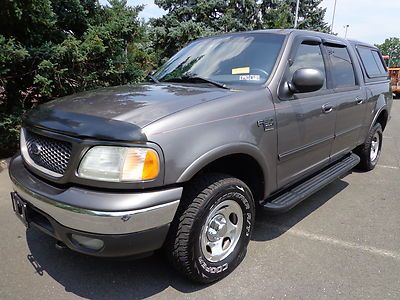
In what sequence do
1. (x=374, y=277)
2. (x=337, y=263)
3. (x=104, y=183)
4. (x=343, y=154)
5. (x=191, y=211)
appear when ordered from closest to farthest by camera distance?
1. (x=104, y=183)
2. (x=191, y=211)
3. (x=374, y=277)
4. (x=337, y=263)
5. (x=343, y=154)

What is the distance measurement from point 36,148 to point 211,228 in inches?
55.0

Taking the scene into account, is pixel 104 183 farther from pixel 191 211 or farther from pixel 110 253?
pixel 191 211

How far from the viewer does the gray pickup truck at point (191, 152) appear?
212cm

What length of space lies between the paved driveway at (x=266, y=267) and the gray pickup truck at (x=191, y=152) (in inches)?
10.0

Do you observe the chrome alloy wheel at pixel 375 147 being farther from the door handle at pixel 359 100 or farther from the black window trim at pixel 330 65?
the black window trim at pixel 330 65

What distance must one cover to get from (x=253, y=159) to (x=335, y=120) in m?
1.52

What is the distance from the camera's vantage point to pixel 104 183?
2.12 m

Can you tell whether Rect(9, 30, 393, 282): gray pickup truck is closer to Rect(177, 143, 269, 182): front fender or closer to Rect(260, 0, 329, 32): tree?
Rect(177, 143, 269, 182): front fender

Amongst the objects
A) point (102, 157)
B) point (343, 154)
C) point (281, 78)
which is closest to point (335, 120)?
point (343, 154)

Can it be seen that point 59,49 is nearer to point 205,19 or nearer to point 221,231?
point 221,231

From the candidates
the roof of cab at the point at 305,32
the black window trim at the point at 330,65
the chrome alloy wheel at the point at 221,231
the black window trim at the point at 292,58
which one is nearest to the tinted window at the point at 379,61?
the roof of cab at the point at 305,32

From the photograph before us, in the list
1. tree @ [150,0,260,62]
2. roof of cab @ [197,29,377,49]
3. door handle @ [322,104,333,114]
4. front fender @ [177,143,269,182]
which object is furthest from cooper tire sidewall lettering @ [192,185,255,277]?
tree @ [150,0,260,62]

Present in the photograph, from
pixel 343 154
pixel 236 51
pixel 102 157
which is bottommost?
pixel 343 154

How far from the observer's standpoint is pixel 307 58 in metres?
3.52
